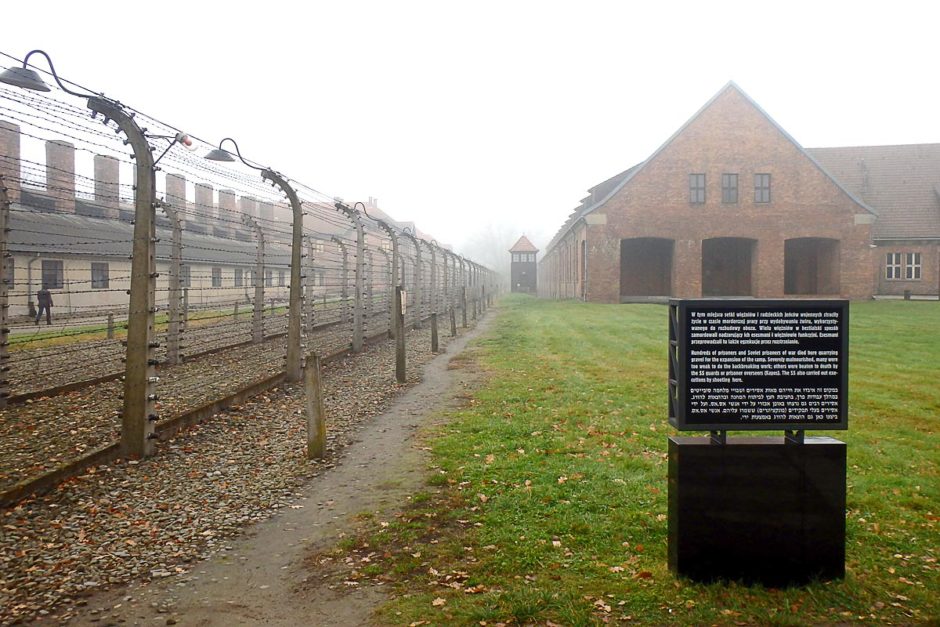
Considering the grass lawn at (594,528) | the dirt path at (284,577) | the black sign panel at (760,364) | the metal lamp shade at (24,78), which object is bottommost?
the dirt path at (284,577)

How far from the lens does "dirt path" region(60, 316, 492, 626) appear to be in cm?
385

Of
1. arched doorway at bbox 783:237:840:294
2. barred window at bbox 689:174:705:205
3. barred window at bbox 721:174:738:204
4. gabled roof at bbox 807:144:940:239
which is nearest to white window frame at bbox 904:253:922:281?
gabled roof at bbox 807:144:940:239

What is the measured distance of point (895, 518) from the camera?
16.9ft

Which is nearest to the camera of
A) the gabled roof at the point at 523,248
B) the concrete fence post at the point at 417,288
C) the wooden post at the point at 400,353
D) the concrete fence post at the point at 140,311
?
the concrete fence post at the point at 140,311

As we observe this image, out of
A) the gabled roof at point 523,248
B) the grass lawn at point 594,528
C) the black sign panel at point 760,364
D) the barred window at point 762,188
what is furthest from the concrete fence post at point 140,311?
the gabled roof at point 523,248

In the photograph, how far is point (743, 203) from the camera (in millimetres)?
35594

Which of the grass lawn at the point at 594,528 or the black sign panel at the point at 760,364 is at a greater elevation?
the black sign panel at the point at 760,364

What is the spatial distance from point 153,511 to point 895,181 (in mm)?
49392

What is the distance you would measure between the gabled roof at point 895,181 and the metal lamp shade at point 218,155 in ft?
139

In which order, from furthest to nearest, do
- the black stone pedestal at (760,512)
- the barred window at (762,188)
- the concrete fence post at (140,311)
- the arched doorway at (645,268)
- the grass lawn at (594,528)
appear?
the arched doorway at (645,268)
the barred window at (762,188)
the concrete fence post at (140,311)
the black stone pedestal at (760,512)
the grass lawn at (594,528)

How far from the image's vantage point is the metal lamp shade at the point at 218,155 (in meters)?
9.45

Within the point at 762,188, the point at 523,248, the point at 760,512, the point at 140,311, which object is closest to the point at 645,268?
the point at 762,188

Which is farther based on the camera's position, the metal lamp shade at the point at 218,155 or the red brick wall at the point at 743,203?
the red brick wall at the point at 743,203

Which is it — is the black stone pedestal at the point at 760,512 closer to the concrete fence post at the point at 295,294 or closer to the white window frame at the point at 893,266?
the concrete fence post at the point at 295,294
